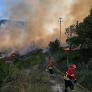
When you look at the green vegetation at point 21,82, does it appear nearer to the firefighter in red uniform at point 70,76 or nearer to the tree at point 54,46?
the firefighter in red uniform at point 70,76

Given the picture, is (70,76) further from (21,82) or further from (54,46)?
(54,46)

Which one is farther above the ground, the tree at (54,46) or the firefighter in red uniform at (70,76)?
the tree at (54,46)

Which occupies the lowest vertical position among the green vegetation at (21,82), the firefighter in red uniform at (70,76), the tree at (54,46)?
the green vegetation at (21,82)

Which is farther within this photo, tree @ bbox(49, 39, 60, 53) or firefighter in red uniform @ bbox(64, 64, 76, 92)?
tree @ bbox(49, 39, 60, 53)

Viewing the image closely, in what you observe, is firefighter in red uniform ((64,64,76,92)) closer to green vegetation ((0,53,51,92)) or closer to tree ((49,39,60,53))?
green vegetation ((0,53,51,92))

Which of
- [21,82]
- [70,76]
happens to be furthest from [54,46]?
[70,76]

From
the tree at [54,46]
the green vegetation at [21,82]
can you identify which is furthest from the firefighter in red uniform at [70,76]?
the tree at [54,46]

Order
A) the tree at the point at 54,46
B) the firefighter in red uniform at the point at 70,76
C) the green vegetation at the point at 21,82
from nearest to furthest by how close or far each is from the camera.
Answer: the firefighter in red uniform at the point at 70,76 < the green vegetation at the point at 21,82 < the tree at the point at 54,46

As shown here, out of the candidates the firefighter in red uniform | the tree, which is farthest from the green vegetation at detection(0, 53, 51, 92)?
the tree

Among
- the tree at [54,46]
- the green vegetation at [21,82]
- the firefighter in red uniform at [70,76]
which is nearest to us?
the firefighter in red uniform at [70,76]

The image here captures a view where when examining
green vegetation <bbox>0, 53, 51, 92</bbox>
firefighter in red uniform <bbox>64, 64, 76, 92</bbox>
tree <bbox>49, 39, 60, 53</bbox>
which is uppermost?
tree <bbox>49, 39, 60, 53</bbox>

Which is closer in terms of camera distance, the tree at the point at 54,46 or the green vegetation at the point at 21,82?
the green vegetation at the point at 21,82

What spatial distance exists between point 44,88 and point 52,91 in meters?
1.42

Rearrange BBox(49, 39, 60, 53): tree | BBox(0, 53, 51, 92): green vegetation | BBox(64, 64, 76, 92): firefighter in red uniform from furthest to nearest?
BBox(49, 39, 60, 53): tree, BBox(0, 53, 51, 92): green vegetation, BBox(64, 64, 76, 92): firefighter in red uniform
